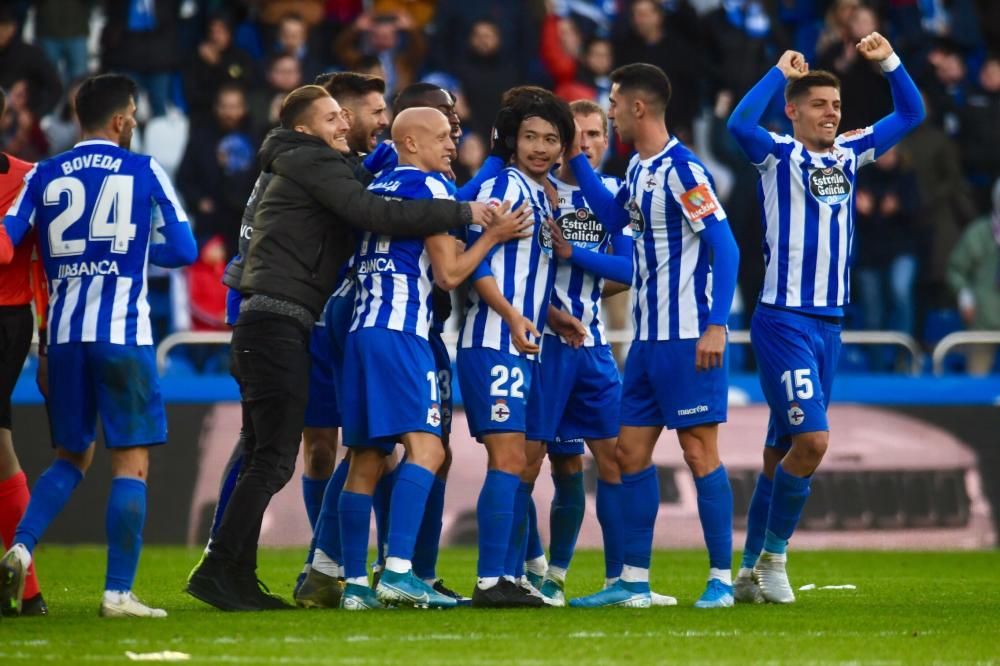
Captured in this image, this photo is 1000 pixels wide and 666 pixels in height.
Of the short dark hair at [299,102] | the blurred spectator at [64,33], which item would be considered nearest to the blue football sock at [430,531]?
the short dark hair at [299,102]

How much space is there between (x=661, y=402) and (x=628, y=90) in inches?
62.9

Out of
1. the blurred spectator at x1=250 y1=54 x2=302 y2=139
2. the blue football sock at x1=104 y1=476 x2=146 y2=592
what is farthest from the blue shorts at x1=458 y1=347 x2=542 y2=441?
the blurred spectator at x1=250 y1=54 x2=302 y2=139

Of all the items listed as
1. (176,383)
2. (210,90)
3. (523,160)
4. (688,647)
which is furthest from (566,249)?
(210,90)

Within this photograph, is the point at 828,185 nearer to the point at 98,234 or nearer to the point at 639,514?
the point at 639,514

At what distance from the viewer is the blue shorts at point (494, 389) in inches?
320

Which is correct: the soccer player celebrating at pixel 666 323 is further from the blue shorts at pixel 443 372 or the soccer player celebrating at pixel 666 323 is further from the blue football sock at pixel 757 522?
the blue shorts at pixel 443 372

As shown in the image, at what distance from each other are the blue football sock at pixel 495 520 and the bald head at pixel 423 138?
1542 mm

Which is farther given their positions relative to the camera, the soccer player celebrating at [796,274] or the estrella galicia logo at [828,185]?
the estrella galicia logo at [828,185]

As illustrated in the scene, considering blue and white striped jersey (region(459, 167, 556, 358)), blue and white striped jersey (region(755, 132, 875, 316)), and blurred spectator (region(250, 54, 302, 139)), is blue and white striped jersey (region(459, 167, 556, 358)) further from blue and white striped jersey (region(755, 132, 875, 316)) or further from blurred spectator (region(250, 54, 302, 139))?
blurred spectator (region(250, 54, 302, 139))

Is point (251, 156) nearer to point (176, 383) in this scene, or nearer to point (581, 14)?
point (176, 383)

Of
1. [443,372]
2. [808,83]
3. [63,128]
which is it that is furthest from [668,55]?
[443,372]

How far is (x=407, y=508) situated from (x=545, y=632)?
105cm

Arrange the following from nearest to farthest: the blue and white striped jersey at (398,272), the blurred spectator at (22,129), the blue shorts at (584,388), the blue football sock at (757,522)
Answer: the blue and white striped jersey at (398,272), the blue shorts at (584,388), the blue football sock at (757,522), the blurred spectator at (22,129)

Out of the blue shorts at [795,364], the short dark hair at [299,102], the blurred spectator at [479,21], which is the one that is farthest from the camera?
the blurred spectator at [479,21]
